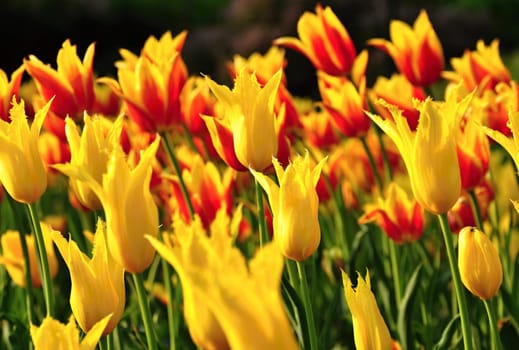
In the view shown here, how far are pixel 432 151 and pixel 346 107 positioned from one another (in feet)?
3.87

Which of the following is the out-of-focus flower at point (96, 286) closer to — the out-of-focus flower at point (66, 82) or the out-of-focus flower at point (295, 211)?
the out-of-focus flower at point (295, 211)

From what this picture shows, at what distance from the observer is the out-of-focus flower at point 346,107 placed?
2.67 m

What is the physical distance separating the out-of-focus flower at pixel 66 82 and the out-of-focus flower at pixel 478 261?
109 cm

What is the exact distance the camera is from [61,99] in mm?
2301

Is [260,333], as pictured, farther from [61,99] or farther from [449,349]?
[61,99]

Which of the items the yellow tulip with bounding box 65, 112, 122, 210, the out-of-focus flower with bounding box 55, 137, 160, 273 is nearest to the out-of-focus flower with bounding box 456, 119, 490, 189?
the yellow tulip with bounding box 65, 112, 122, 210

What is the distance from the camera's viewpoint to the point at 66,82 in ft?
7.54

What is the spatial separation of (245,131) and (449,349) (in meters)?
0.76

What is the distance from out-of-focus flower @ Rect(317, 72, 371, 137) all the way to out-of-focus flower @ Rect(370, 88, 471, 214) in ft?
3.47

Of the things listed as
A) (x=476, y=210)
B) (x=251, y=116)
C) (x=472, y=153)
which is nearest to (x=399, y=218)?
(x=476, y=210)

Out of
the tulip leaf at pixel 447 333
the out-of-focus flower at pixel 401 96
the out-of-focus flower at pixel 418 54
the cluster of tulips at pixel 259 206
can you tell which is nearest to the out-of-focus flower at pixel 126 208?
the cluster of tulips at pixel 259 206

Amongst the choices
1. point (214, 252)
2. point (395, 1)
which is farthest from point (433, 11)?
point (214, 252)

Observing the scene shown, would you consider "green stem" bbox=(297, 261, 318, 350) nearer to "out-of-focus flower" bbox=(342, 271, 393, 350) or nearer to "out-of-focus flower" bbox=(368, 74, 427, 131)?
"out-of-focus flower" bbox=(342, 271, 393, 350)

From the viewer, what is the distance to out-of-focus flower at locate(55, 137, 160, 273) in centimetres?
143
